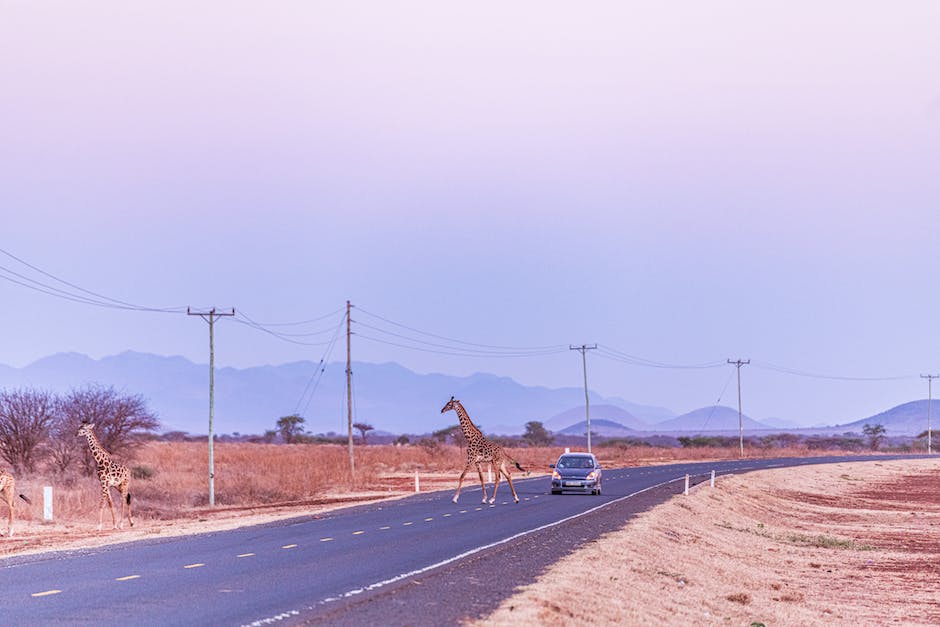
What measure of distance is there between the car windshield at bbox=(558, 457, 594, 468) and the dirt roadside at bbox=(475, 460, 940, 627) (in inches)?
159

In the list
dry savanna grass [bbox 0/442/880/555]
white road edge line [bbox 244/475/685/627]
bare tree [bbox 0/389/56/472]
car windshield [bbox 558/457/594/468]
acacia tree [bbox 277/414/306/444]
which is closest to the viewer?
white road edge line [bbox 244/475/685/627]

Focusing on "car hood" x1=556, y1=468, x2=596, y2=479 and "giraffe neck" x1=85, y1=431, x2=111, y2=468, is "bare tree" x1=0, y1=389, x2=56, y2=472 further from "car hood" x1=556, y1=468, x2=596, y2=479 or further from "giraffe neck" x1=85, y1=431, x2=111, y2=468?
"car hood" x1=556, y1=468, x2=596, y2=479

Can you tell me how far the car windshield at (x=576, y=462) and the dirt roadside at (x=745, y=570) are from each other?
159 inches

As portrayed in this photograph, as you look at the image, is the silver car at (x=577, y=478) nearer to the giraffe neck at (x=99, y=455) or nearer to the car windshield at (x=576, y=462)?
the car windshield at (x=576, y=462)

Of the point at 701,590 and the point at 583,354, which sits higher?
the point at 583,354

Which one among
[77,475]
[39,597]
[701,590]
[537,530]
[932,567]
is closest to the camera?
[39,597]

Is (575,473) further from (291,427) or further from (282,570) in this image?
(291,427)

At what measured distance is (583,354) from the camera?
96.0m

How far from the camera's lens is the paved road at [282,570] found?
13.2 m

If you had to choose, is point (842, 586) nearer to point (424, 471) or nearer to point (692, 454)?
point (424, 471)

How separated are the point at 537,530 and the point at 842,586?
6.65 metres

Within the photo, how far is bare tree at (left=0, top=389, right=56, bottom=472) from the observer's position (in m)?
47.4

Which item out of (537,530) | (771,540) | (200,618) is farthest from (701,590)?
(771,540)

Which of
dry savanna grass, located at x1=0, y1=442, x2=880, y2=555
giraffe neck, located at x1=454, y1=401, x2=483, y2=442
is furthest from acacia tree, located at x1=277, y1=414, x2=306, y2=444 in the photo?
giraffe neck, located at x1=454, y1=401, x2=483, y2=442
